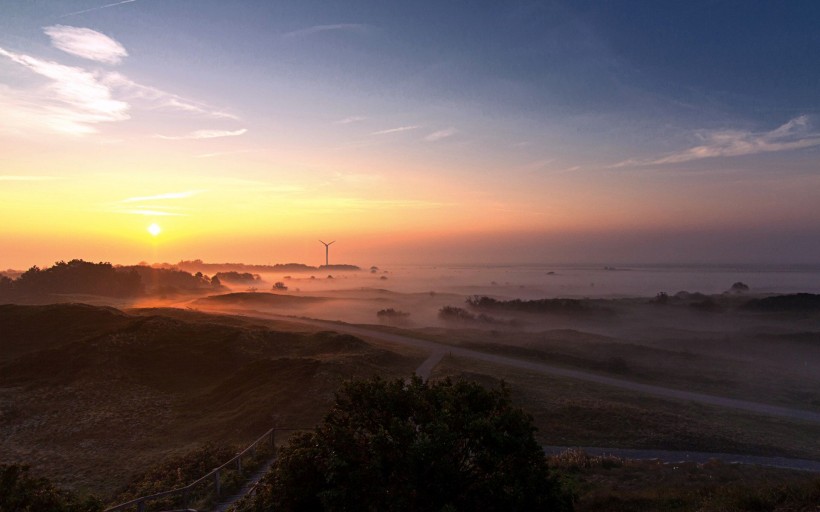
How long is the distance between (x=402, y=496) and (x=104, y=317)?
59502 mm

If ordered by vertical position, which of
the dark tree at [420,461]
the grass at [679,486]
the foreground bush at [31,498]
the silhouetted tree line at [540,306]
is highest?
the dark tree at [420,461]

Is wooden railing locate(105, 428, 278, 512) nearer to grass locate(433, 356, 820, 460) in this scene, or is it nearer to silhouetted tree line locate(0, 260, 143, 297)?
grass locate(433, 356, 820, 460)

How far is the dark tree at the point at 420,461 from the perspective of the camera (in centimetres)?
1057

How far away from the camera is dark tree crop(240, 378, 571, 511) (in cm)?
1057

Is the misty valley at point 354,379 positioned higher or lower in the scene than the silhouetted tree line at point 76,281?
lower

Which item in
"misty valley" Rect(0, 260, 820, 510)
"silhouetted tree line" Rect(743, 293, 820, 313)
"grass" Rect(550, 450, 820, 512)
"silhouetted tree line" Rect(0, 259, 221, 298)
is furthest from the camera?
"silhouetted tree line" Rect(743, 293, 820, 313)

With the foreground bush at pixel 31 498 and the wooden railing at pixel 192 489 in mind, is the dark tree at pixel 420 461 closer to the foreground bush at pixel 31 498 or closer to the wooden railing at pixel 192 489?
the foreground bush at pixel 31 498

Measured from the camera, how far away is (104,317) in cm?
5669

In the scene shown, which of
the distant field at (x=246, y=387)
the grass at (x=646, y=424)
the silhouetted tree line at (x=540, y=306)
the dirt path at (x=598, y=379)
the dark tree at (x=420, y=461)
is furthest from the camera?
the silhouetted tree line at (x=540, y=306)

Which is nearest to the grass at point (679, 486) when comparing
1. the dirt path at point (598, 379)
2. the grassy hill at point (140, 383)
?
the dirt path at point (598, 379)

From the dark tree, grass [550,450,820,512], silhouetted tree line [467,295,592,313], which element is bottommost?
silhouetted tree line [467,295,592,313]

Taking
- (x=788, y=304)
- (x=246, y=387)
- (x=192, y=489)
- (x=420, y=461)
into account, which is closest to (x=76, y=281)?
(x=246, y=387)

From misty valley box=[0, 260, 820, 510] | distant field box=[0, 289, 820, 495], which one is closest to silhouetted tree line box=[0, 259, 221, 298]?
misty valley box=[0, 260, 820, 510]

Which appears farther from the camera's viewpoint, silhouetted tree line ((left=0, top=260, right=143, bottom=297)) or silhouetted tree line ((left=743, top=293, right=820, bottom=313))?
silhouetted tree line ((left=743, top=293, right=820, bottom=313))
